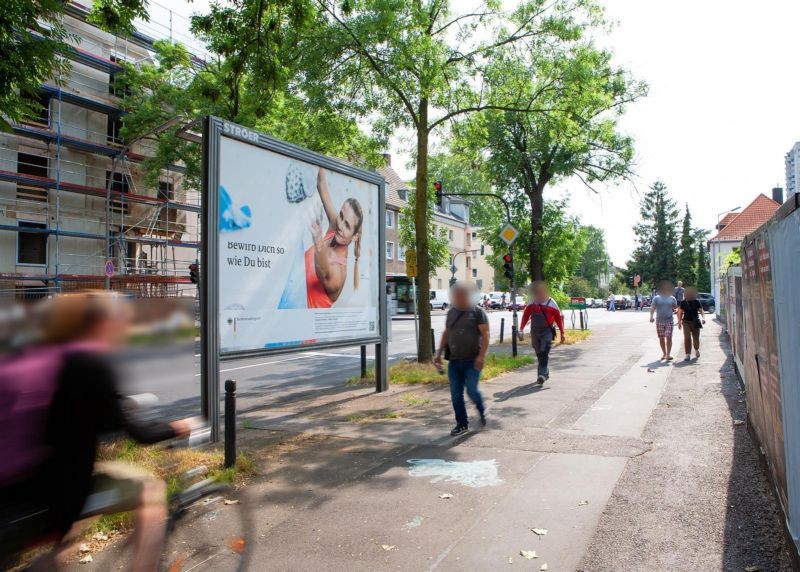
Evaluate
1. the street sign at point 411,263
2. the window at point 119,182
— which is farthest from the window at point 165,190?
the street sign at point 411,263

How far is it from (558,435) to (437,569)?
354cm

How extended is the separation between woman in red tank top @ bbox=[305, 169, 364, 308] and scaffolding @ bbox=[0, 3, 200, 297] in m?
18.0

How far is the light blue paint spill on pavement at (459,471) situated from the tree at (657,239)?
7680cm

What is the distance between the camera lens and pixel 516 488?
197 inches

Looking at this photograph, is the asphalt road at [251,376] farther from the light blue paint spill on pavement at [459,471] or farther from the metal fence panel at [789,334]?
the metal fence panel at [789,334]

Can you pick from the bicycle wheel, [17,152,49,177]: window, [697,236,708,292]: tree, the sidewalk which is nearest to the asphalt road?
the bicycle wheel

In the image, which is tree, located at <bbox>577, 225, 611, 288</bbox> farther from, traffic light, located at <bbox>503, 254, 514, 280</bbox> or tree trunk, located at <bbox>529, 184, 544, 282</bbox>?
traffic light, located at <bbox>503, 254, 514, 280</bbox>

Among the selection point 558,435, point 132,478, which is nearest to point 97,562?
point 132,478

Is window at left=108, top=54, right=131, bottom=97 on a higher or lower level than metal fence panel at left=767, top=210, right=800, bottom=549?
higher

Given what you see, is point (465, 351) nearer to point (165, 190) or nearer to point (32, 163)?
point (32, 163)

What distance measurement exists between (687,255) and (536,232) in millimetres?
65112

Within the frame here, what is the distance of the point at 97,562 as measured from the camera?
3.86 m

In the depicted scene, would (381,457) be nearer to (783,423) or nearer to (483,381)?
(783,423)

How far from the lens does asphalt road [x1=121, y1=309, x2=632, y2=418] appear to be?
8.75 feet
